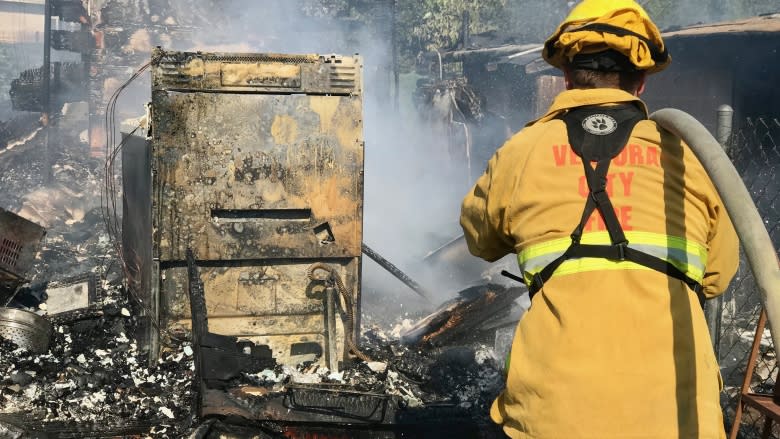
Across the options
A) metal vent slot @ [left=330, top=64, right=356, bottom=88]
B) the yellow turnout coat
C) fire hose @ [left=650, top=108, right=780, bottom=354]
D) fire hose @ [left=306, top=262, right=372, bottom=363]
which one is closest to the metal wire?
the yellow turnout coat

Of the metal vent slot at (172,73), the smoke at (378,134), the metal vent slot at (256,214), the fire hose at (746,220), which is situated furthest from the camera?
the smoke at (378,134)

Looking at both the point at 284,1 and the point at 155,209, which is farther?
the point at 284,1

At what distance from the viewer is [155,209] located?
5.24 m

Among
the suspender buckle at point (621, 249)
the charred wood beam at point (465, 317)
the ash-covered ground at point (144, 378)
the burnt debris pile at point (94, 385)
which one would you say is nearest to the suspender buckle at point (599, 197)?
the suspender buckle at point (621, 249)

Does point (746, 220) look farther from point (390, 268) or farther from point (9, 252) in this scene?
point (9, 252)

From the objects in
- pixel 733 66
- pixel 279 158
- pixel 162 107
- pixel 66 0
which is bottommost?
pixel 279 158

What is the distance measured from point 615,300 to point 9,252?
6.28 metres

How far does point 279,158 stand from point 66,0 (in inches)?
669

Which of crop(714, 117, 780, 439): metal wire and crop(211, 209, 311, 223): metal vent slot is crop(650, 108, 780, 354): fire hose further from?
crop(211, 209, 311, 223): metal vent slot

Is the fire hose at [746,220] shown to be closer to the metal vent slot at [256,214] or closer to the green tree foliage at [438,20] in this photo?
the metal vent slot at [256,214]

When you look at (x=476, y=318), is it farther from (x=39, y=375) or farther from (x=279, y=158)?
(x=39, y=375)

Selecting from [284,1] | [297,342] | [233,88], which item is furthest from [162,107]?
[284,1]

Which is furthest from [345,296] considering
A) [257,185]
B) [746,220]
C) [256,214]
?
[746,220]

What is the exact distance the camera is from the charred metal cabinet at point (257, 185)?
5207 mm
